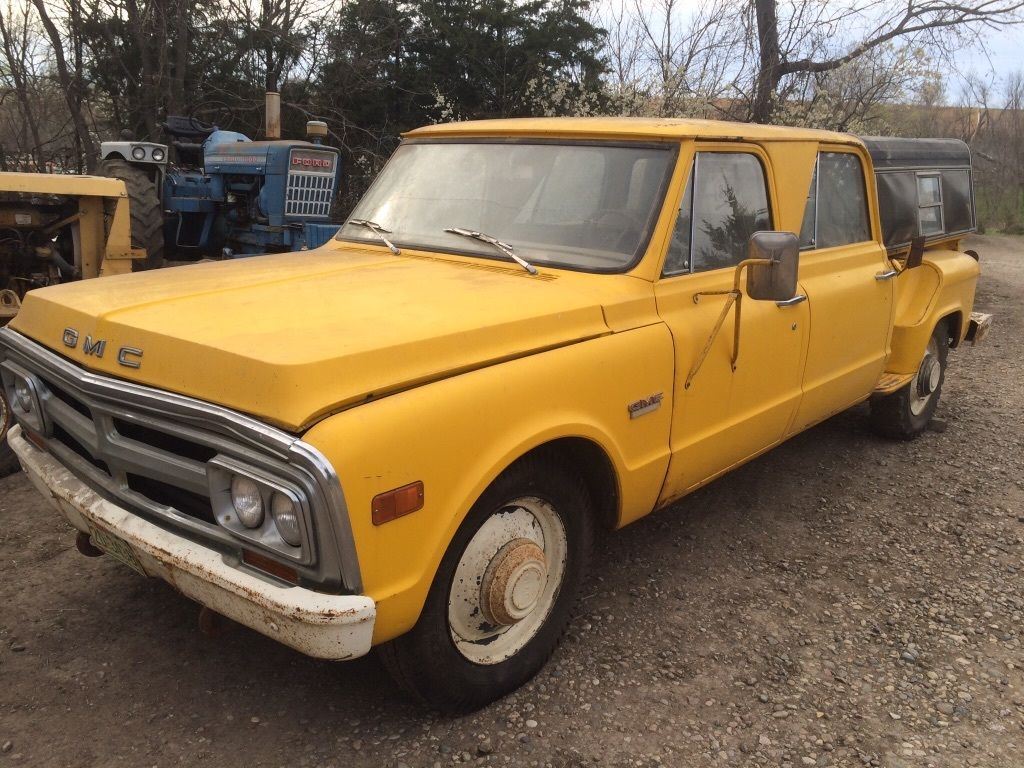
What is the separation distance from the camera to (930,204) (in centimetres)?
563

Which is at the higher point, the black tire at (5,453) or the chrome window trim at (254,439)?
the chrome window trim at (254,439)

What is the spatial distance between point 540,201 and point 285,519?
5.88 ft

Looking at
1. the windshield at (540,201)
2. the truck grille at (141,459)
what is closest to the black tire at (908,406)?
the windshield at (540,201)

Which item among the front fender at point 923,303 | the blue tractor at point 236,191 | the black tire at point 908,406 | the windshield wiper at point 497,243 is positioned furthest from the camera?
the blue tractor at point 236,191

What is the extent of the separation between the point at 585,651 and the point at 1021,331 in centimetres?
854

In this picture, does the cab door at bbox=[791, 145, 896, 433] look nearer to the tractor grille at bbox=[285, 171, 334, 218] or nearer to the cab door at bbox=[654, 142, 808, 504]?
the cab door at bbox=[654, 142, 808, 504]

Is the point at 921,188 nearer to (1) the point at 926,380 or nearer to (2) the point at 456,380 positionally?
(1) the point at 926,380

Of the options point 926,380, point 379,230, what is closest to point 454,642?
point 379,230

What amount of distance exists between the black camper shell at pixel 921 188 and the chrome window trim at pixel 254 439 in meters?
4.00

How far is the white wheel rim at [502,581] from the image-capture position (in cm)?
262

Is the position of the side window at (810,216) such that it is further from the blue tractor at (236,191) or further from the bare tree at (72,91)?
the bare tree at (72,91)

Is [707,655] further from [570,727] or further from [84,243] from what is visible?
[84,243]

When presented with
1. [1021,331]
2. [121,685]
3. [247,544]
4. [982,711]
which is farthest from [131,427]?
[1021,331]

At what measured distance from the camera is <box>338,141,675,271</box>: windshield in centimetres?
325
